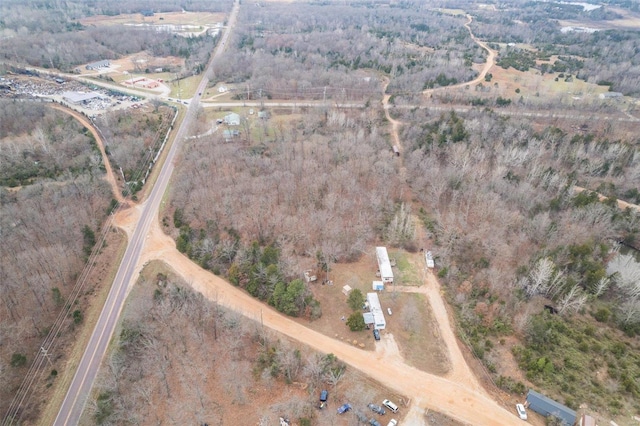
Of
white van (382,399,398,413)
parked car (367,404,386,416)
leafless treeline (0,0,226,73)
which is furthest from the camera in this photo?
leafless treeline (0,0,226,73)

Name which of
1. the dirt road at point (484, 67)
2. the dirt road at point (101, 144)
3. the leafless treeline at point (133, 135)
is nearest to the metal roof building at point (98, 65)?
the dirt road at point (101, 144)

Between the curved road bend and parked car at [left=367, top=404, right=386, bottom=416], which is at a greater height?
the curved road bend

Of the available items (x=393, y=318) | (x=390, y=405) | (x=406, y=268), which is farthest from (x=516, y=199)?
(x=390, y=405)

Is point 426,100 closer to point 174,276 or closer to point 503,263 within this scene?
point 503,263

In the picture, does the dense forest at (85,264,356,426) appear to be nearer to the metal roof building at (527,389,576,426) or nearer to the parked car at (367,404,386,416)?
the parked car at (367,404,386,416)

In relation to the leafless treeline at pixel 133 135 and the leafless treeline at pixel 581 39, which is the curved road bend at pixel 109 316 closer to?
the leafless treeline at pixel 133 135

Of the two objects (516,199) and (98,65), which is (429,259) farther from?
(98,65)

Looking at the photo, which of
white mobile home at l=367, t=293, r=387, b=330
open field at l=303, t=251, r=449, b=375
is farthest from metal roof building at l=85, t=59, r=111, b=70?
white mobile home at l=367, t=293, r=387, b=330
